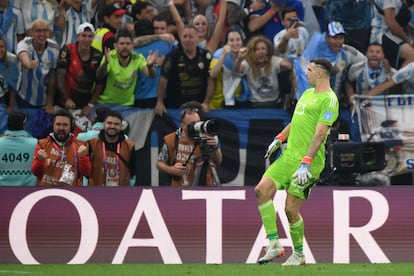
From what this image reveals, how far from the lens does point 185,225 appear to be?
12.0 m

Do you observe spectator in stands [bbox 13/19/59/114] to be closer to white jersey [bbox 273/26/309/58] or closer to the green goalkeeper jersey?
white jersey [bbox 273/26/309/58]

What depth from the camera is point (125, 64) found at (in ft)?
46.4

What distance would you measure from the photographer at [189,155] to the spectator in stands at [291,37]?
2.01 meters

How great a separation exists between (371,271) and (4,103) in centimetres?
614

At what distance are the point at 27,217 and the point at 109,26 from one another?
3.72 meters

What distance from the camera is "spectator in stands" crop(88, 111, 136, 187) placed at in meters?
13.2

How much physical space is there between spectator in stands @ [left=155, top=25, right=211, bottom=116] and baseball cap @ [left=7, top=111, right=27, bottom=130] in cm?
208

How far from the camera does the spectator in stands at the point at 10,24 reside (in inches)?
559

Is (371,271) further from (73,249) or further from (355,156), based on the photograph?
(73,249)

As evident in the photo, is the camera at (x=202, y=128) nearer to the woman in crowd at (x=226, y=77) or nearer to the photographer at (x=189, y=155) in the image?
the photographer at (x=189, y=155)

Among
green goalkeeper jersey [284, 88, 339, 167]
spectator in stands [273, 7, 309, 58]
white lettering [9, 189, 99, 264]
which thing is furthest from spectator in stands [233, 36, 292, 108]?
green goalkeeper jersey [284, 88, 339, 167]

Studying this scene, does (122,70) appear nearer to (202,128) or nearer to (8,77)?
(8,77)

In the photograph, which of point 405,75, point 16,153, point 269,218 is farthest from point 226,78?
point 269,218

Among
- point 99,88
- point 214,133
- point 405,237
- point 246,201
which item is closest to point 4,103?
point 99,88
